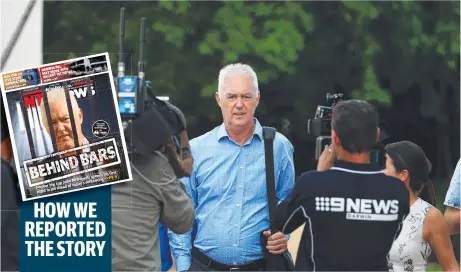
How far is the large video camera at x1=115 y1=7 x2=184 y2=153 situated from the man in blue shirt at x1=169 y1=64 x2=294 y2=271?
20cm

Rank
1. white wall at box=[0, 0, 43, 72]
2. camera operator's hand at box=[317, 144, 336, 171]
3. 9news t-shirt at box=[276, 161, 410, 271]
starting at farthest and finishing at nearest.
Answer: white wall at box=[0, 0, 43, 72] < camera operator's hand at box=[317, 144, 336, 171] < 9news t-shirt at box=[276, 161, 410, 271]

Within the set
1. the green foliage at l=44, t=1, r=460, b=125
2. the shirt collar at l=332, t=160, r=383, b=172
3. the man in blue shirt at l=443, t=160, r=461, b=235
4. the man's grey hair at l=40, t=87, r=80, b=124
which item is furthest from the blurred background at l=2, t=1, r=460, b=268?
the shirt collar at l=332, t=160, r=383, b=172

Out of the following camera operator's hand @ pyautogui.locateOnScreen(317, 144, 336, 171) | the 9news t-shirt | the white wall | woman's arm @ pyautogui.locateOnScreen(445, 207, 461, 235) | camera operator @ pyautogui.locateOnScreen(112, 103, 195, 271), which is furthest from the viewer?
woman's arm @ pyautogui.locateOnScreen(445, 207, 461, 235)

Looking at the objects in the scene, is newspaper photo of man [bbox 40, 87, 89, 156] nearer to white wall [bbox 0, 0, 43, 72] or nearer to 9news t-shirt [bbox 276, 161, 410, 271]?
white wall [bbox 0, 0, 43, 72]

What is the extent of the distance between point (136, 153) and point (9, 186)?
0.62 m

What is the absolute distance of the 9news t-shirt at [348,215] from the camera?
4.58m

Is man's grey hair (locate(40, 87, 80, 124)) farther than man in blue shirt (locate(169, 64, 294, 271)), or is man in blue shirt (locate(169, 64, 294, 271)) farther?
man in blue shirt (locate(169, 64, 294, 271))

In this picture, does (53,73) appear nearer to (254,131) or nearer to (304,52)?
(254,131)

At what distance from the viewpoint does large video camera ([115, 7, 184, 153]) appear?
486cm

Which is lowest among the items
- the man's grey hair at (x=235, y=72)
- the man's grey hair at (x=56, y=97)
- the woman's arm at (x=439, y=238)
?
the woman's arm at (x=439, y=238)

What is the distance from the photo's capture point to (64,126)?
489 centimetres

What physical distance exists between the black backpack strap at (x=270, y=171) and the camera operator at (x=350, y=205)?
0.26 m

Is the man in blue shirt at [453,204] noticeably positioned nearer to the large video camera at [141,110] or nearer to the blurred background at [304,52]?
the blurred background at [304,52]

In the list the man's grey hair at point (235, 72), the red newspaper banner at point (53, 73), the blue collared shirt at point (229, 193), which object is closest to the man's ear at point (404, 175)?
the blue collared shirt at point (229, 193)
